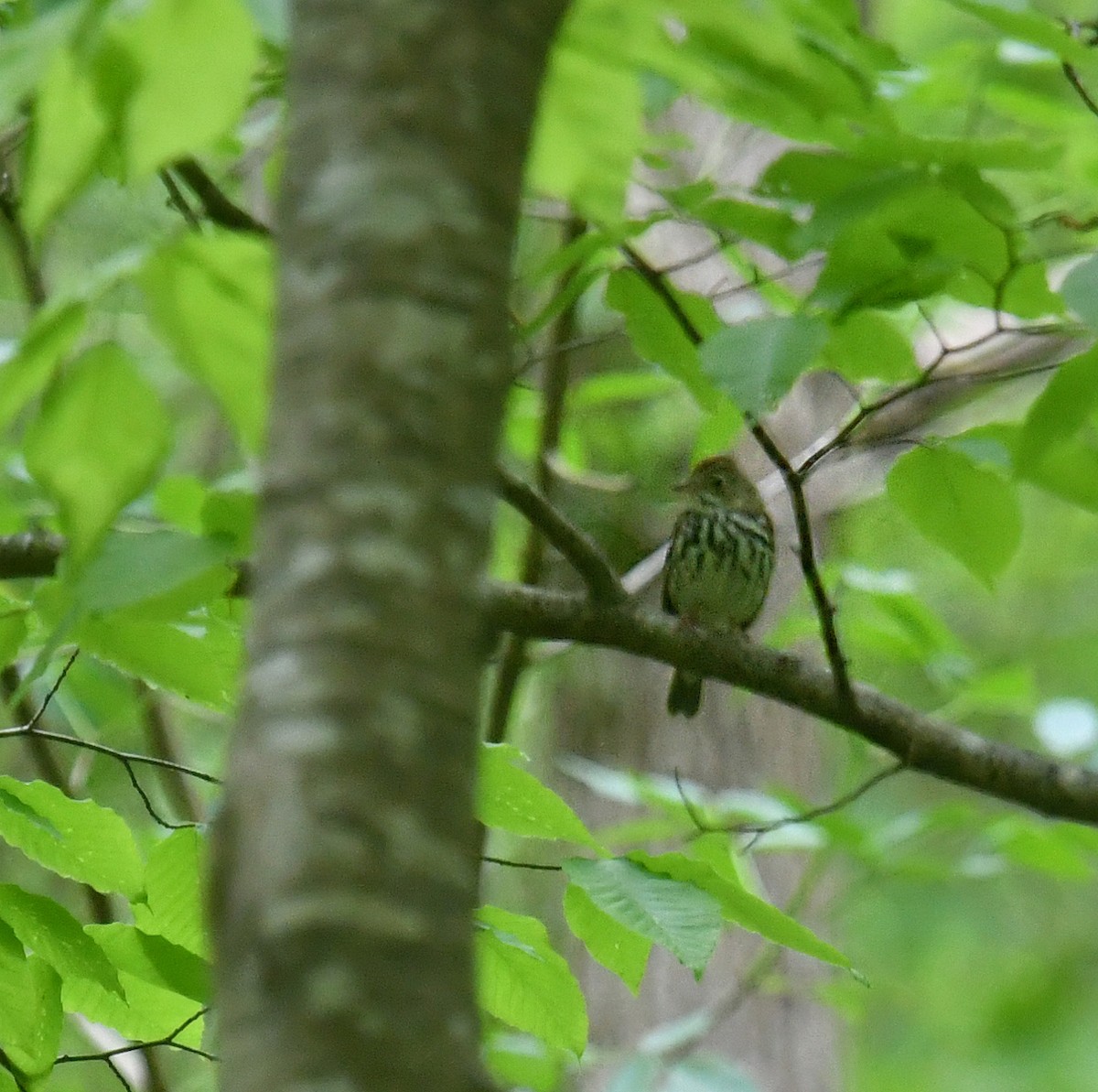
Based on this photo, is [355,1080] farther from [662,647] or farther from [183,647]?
[662,647]

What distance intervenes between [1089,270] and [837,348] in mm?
384

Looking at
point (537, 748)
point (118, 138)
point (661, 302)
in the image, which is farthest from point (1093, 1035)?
point (118, 138)

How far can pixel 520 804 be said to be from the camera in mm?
1504

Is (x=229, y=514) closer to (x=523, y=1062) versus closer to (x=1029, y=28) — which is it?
(x=1029, y=28)

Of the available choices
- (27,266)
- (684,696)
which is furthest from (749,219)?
(684,696)

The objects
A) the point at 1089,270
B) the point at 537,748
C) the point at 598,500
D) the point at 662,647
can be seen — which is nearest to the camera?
the point at 1089,270

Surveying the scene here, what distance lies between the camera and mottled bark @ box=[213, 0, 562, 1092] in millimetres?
646

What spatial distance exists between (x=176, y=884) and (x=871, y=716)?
3.14 ft

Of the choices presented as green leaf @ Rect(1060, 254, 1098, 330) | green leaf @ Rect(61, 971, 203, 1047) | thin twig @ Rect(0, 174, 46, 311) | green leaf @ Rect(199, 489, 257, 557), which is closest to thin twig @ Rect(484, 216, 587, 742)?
thin twig @ Rect(0, 174, 46, 311)

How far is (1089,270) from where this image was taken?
49.1 inches

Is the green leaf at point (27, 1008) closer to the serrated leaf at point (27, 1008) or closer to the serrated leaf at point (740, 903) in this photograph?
the serrated leaf at point (27, 1008)

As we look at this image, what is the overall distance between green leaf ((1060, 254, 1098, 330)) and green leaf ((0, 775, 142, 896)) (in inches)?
40.6

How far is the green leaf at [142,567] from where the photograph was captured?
3.42 feet

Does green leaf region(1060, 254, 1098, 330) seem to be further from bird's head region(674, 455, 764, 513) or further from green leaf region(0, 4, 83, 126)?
bird's head region(674, 455, 764, 513)
